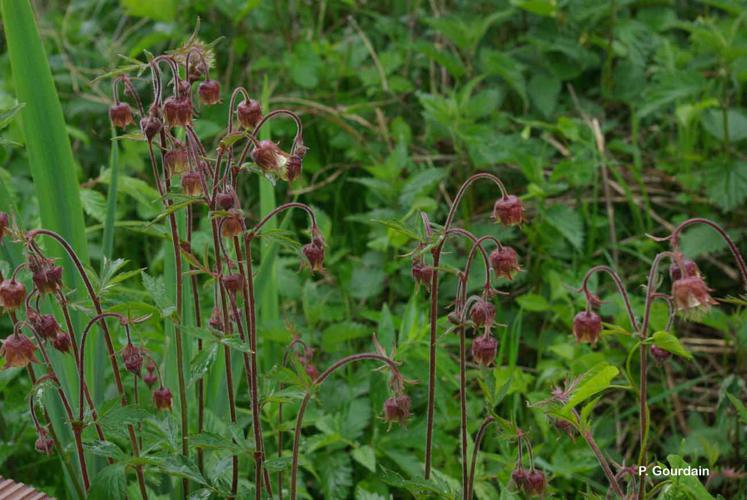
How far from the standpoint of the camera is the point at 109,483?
1.45m

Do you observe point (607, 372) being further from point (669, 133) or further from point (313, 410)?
point (669, 133)

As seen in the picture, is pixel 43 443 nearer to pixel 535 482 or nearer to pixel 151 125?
pixel 151 125

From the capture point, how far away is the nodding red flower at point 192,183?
1388 mm

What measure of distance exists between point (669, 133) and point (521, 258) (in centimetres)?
79

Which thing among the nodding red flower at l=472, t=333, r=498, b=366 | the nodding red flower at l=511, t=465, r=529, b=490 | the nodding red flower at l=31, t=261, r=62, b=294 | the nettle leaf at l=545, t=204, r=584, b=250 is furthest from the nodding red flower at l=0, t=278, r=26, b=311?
the nettle leaf at l=545, t=204, r=584, b=250

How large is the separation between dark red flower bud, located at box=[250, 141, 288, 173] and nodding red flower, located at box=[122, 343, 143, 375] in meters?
0.36

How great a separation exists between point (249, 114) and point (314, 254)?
0.23 m

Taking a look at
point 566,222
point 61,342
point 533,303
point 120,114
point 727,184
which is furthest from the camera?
point 727,184

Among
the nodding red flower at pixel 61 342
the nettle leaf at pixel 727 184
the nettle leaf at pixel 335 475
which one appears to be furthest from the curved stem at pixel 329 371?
the nettle leaf at pixel 727 184

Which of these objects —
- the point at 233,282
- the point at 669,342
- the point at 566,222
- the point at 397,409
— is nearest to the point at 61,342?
the point at 233,282

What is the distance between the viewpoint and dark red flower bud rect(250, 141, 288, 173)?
1.31 metres

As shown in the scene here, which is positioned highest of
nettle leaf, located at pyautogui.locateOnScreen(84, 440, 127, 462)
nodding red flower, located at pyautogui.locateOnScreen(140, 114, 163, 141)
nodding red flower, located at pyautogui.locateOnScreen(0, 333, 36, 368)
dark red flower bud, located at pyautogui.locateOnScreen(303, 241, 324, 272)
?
nodding red flower, located at pyautogui.locateOnScreen(140, 114, 163, 141)

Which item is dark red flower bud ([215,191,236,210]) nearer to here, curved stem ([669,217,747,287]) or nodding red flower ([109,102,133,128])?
nodding red flower ([109,102,133,128])

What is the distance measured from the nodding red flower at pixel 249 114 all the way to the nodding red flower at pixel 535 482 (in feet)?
2.21
